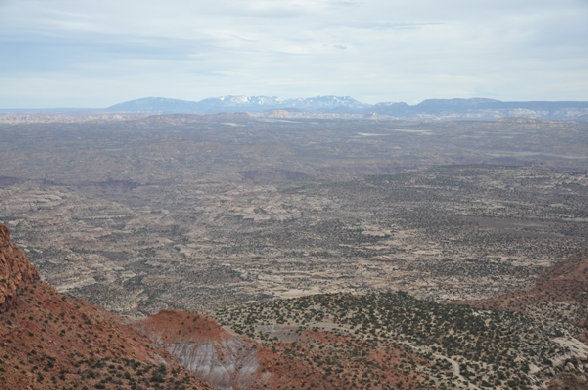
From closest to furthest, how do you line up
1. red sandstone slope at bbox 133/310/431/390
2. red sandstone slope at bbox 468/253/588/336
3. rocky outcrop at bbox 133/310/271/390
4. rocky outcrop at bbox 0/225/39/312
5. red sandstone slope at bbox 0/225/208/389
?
red sandstone slope at bbox 0/225/208/389
rocky outcrop at bbox 0/225/39/312
red sandstone slope at bbox 133/310/431/390
rocky outcrop at bbox 133/310/271/390
red sandstone slope at bbox 468/253/588/336

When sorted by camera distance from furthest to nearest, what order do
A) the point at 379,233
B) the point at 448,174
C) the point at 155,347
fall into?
the point at 448,174
the point at 379,233
the point at 155,347

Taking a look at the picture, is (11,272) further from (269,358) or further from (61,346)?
(269,358)

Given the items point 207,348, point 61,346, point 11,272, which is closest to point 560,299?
point 207,348

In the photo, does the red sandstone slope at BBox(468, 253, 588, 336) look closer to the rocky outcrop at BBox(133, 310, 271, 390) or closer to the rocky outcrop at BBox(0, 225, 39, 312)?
the rocky outcrop at BBox(133, 310, 271, 390)

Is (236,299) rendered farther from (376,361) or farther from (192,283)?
(376,361)

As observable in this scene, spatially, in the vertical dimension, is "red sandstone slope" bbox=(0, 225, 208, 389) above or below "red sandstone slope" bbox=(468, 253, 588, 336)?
above

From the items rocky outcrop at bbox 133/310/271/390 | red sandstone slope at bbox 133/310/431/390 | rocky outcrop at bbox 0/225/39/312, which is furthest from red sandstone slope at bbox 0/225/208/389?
red sandstone slope at bbox 133/310/431/390

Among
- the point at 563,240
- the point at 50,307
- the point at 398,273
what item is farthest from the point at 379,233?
the point at 50,307
